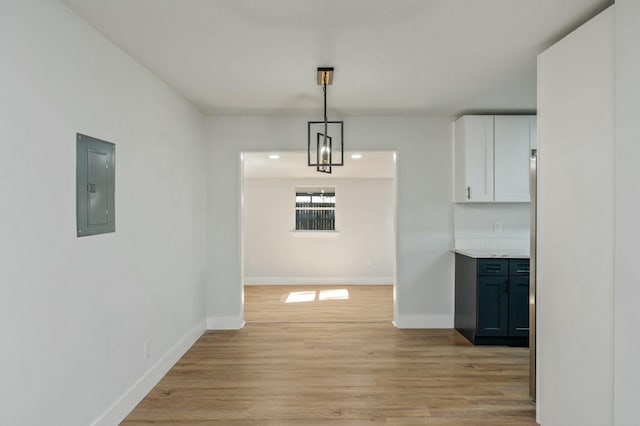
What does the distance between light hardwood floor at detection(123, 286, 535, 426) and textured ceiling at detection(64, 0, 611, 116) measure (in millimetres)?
2538

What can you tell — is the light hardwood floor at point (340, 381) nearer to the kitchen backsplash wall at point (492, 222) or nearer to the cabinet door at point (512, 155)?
the kitchen backsplash wall at point (492, 222)

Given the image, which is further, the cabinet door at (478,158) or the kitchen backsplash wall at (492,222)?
the kitchen backsplash wall at (492,222)

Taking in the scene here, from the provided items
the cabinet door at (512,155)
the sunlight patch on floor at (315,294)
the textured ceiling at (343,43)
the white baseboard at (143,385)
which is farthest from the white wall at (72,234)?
the cabinet door at (512,155)

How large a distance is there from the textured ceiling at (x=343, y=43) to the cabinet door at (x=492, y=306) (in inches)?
74.8

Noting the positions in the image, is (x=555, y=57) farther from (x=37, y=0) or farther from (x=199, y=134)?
(x=199, y=134)

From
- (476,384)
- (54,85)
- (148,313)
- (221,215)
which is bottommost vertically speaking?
(476,384)

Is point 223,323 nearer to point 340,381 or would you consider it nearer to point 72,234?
point 340,381

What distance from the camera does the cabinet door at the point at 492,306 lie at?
430 centimetres

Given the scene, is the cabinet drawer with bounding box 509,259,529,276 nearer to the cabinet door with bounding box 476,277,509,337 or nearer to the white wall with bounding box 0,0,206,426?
the cabinet door with bounding box 476,277,509,337

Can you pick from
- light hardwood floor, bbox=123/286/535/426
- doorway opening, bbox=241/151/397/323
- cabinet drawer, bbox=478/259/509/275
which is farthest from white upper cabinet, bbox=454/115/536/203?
doorway opening, bbox=241/151/397/323

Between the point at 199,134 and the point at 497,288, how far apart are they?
12.1 ft

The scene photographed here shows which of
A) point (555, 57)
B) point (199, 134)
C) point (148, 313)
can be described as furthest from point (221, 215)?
point (555, 57)

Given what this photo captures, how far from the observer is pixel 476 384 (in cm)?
339

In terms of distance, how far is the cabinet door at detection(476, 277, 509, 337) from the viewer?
4305 mm
